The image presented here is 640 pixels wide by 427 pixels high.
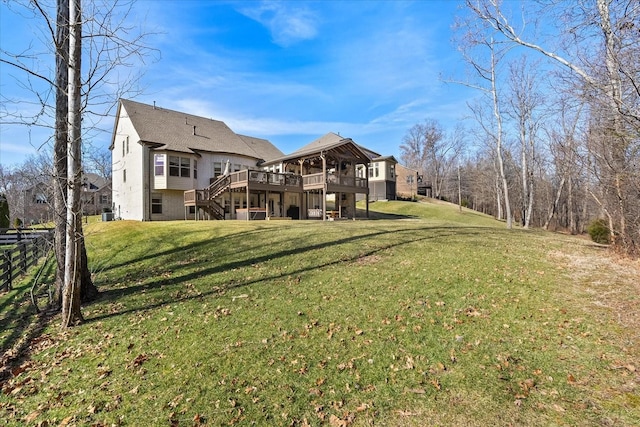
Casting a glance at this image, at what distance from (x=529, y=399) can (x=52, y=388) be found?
20.0ft

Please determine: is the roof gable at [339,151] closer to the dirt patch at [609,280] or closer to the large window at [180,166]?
the large window at [180,166]

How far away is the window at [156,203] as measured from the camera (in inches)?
939

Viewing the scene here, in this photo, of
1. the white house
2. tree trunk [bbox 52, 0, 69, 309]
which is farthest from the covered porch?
tree trunk [bbox 52, 0, 69, 309]

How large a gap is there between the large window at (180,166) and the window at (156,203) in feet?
6.55

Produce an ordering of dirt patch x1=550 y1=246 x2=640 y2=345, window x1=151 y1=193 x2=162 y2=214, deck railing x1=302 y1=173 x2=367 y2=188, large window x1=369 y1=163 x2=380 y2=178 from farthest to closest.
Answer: large window x1=369 y1=163 x2=380 y2=178 < window x1=151 y1=193 x2=162 y2=214 < deck railing x1=302 y1=173 x2=367 y2=188 < dirt patch x1=550 y1=246 x2=640 y2=345

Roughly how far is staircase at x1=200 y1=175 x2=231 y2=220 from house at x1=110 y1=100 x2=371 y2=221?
2.8 inches

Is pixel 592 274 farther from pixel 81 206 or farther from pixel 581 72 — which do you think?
pixel 81 206

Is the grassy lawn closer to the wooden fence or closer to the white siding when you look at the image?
the wooden fence

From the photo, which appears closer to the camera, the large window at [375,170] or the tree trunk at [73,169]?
the tree trunk at [73,169]

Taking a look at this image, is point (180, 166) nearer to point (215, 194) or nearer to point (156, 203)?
point (156, 203)

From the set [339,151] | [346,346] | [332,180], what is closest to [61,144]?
[346,346]

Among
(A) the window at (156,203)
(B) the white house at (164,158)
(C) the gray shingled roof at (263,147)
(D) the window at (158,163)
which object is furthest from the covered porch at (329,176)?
(A) the window at (156,203)

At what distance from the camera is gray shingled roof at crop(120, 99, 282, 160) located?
81.3 feet

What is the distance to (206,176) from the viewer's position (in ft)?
86.0
